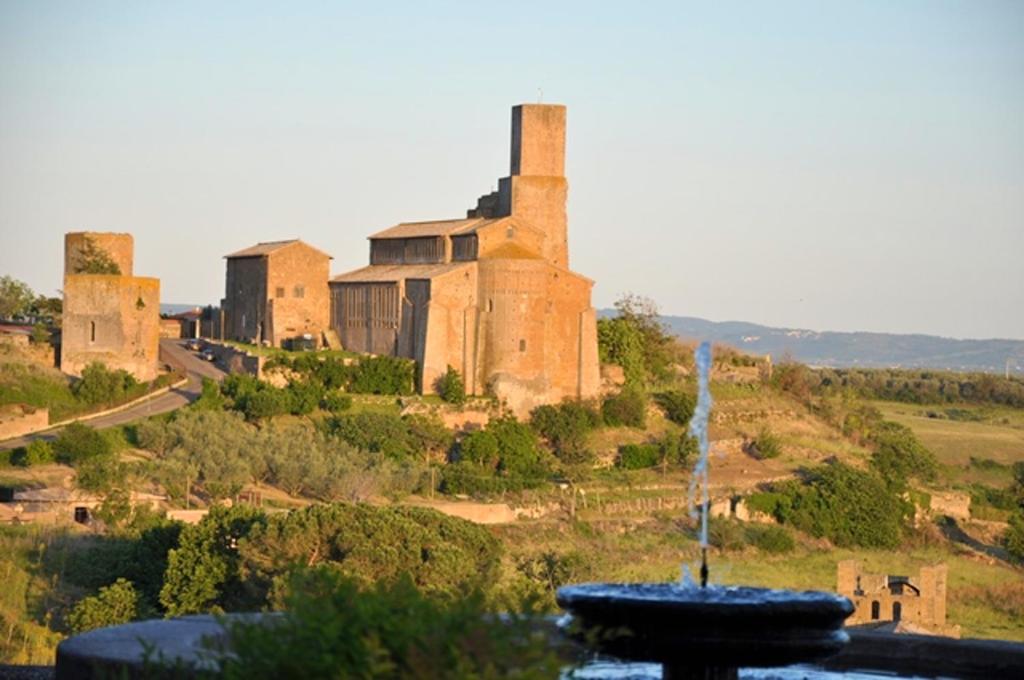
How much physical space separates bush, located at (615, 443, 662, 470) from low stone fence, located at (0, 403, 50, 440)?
41.7ft

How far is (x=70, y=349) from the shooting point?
4766 cm

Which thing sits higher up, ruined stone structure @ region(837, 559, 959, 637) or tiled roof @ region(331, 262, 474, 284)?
tiled roof @ region(331, 262, 474, 284)

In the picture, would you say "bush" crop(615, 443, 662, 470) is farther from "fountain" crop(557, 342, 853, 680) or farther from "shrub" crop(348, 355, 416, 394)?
"fountain" crop(557, 342, 853, 680)

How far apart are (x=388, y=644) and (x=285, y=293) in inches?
1694

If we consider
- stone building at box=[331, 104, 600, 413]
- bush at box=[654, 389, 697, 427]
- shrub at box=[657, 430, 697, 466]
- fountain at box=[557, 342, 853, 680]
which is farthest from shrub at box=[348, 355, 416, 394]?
fountain at box=[557, 342, 853, 680]

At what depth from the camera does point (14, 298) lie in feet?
218

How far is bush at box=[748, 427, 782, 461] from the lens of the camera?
5034 centimetres

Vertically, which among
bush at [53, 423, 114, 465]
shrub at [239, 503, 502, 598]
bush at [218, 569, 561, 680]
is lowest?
shrub at [239, 503, 502, 598]

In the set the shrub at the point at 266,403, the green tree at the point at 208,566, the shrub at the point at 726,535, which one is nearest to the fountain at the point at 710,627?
the green tree at the point at 208,566

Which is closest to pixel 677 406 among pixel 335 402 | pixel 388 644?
pixel 335 402

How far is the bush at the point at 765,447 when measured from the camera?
5034 cm

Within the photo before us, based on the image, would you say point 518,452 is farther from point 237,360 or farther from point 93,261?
point 93,261

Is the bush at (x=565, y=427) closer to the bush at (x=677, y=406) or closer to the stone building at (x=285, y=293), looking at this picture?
the bush at (x=677, y=406)

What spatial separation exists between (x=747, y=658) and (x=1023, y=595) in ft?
101
